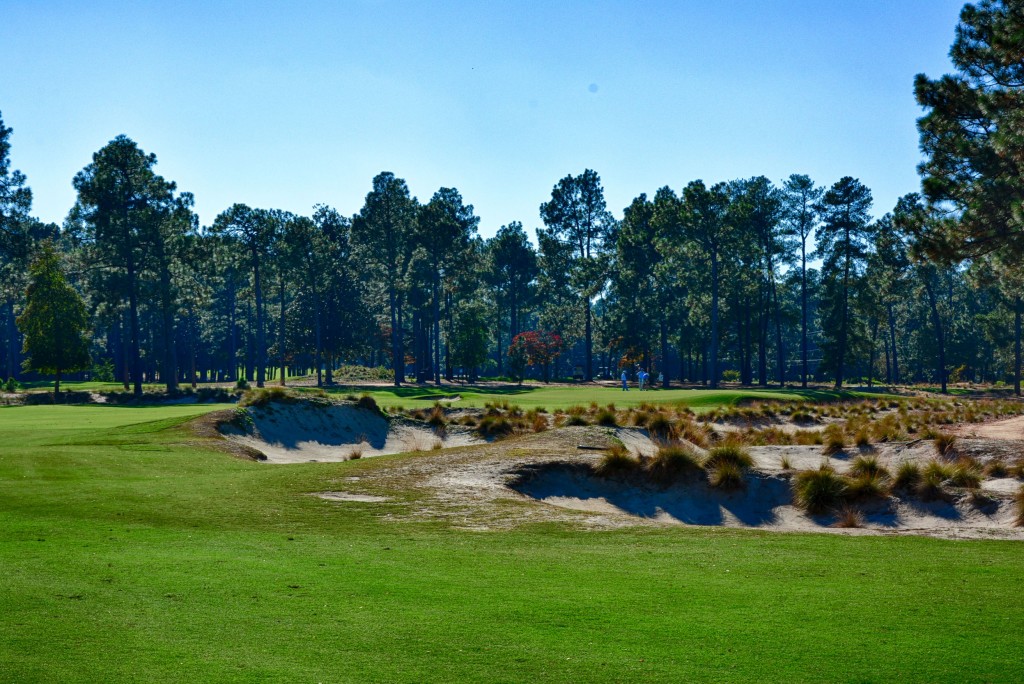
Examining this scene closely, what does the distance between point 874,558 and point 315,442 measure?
70.7 feet

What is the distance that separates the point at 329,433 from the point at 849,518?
1928 centimetres

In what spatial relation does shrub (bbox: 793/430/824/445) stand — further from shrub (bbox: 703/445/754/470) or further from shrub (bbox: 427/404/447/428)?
shrub (bbox: 427/404/447/428)

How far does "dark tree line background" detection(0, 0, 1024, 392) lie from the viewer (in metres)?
Answer: 28.3

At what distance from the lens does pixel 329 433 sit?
3016 cm

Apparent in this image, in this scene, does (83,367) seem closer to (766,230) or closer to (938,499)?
(766,230)

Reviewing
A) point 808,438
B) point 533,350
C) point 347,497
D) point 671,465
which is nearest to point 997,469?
point 671,465

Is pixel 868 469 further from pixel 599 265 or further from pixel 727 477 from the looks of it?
pixel 599 265

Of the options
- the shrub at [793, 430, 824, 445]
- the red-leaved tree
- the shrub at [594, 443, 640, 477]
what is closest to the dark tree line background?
the red-leaved tree

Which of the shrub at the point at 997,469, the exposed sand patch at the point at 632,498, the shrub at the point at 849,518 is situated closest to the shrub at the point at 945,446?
the exposed sand patch at the point at 632,498

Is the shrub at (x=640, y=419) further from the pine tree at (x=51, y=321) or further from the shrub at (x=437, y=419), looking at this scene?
the pine tree at (x=51, y=321)

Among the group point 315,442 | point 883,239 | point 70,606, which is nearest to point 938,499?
point 70,606

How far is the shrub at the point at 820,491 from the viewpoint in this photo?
16578 mm

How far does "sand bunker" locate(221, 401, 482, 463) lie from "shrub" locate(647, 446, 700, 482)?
9274 millimetres

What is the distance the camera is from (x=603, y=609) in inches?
295
